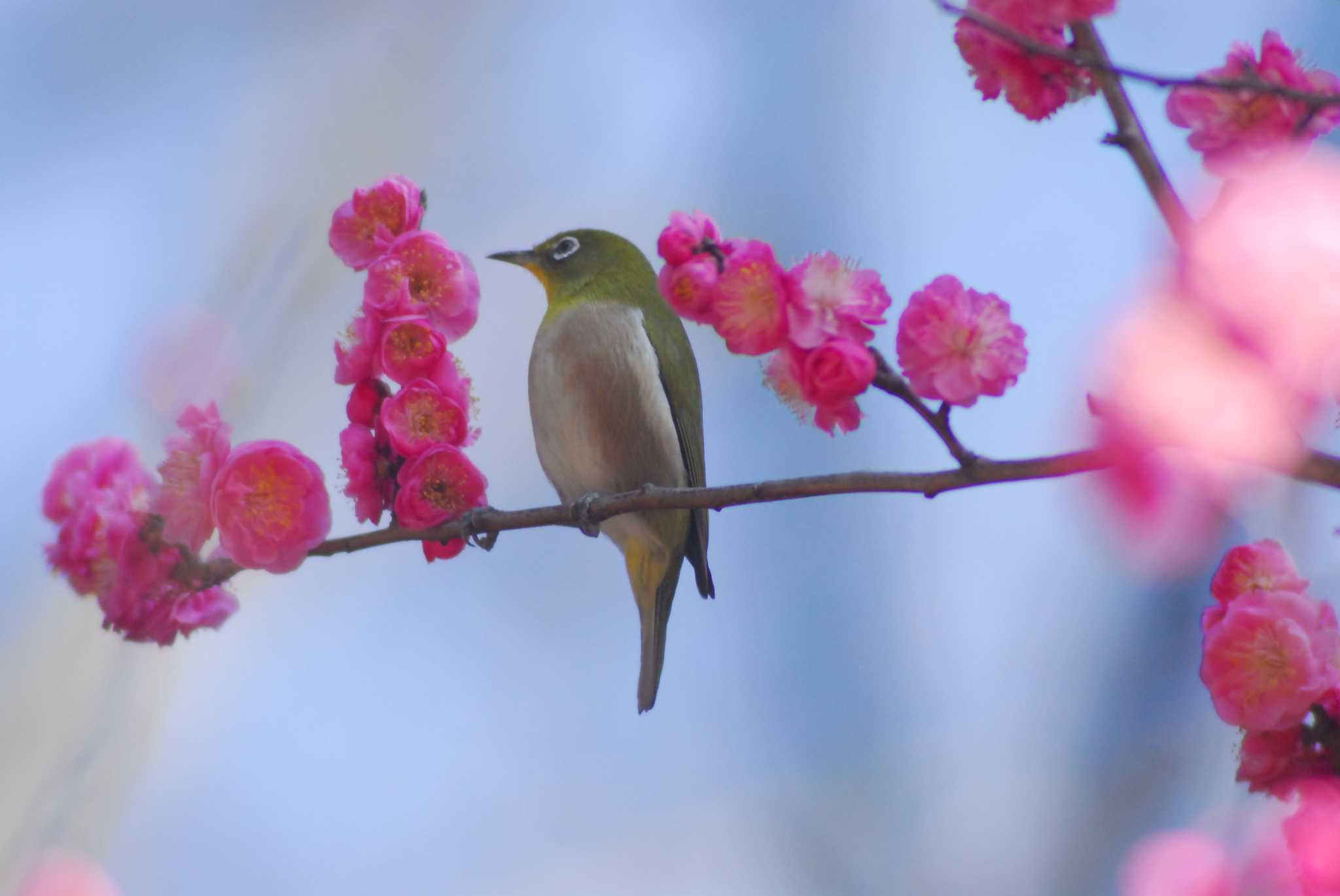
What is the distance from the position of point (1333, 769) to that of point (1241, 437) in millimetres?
450

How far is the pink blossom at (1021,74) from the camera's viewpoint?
1.41m

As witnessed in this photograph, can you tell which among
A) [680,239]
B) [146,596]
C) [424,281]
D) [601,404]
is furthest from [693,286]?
[601,404]

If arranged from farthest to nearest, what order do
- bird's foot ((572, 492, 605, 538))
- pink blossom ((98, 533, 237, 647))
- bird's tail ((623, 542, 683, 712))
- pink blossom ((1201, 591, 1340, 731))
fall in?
bird's tail ((623, 542, 683, 712)) → bird's foot ((572, 492, 605, 538)) → pink blossom ((98, 533, 237, 647)) → pink blossom ((1201, 591, 1340, 731))

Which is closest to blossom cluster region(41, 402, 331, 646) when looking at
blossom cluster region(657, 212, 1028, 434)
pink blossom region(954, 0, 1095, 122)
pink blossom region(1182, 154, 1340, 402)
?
blossom cluster region(657, 212, 1028, 434)

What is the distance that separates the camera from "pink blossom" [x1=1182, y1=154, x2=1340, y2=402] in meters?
1.19

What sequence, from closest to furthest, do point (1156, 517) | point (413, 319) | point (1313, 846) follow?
point (1313, 846) < point (1156, 517) < point (413, 319)

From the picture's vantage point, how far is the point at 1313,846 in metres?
1.22

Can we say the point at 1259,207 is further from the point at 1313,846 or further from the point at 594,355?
the point at 594,355

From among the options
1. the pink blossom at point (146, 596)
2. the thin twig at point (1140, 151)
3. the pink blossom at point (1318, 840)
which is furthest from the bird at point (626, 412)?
the thin twig at point (1140, 151)

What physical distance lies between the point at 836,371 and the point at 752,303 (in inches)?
5.9

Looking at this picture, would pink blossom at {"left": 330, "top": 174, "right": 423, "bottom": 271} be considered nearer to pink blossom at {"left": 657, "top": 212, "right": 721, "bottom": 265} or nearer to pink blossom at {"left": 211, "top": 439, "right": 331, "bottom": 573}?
pink blossom at {"left": 211, "top": 439, "right": 331, "bottom": 573}

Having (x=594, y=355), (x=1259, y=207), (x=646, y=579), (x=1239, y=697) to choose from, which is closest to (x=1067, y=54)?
(x=1259, y=207)

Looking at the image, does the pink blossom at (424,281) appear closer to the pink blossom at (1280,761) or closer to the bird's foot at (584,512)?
the bird's foot at (584,512)

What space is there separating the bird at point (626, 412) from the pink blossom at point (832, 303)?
4.69ft
